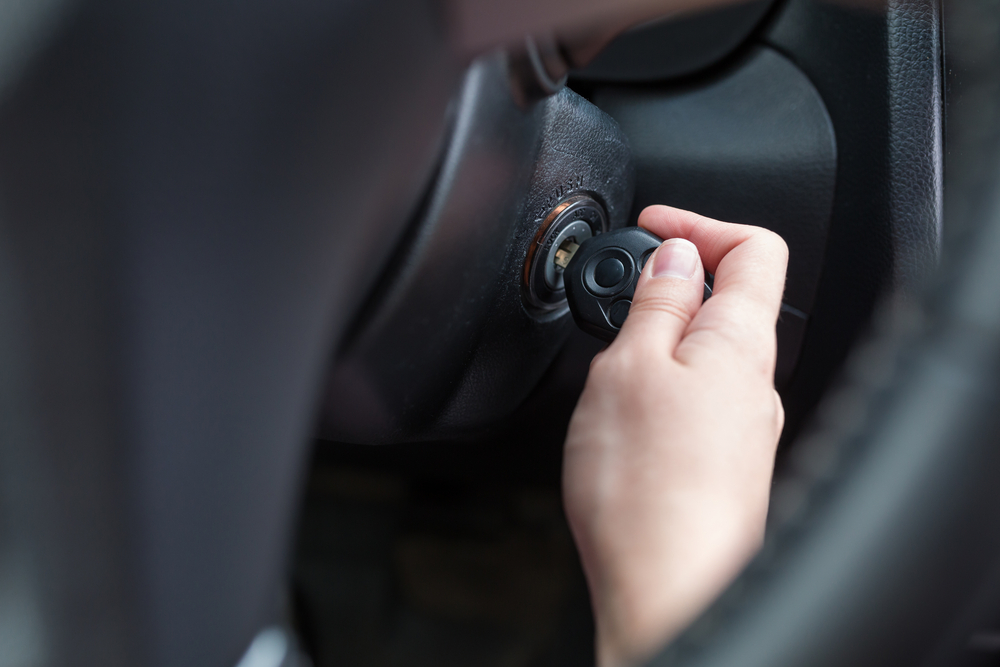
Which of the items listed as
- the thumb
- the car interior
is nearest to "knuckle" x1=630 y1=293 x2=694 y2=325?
the thumb

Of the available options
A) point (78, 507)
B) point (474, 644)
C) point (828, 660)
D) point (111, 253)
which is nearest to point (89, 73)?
point (111, 253)

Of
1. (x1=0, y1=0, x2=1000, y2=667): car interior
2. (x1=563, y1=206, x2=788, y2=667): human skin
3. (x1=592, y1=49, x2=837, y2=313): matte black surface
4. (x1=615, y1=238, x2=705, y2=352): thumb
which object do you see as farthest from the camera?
(x1=592, y1=49, x2=837, y2=313): matte black surface

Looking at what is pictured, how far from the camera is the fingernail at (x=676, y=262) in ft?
1.69

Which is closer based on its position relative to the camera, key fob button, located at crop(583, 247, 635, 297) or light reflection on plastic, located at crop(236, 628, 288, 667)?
light reflection on plastic, located at crop(236, 628, 288, 667)

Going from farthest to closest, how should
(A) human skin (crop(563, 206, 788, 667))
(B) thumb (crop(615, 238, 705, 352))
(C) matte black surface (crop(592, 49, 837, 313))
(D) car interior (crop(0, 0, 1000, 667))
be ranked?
1. (C) matte black surface (crop(592, 49, 837, 313))
2. (B) thumb (crop(615, 238, 705, 352))
3. (A) human skin (crop(563, 206, 788, 667))
4. (D) car interior (crop(0, 0, 1000, 667))

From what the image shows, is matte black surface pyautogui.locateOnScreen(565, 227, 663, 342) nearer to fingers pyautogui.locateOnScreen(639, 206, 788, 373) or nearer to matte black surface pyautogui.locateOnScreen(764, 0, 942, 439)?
fingers pyautogui.locateOnScreen(639, 206, 788, 373)

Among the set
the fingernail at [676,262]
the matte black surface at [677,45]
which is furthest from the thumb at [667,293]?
the matte black surface at [677,45]

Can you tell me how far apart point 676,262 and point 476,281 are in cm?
15

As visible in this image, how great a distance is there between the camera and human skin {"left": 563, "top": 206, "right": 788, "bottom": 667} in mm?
375

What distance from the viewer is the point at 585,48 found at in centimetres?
37

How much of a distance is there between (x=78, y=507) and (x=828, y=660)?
276 millimetres

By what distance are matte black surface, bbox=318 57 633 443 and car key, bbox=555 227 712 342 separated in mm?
43

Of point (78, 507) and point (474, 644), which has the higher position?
point (78, 507)

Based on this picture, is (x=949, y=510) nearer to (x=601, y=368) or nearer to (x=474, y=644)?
(x=601, y=368)
